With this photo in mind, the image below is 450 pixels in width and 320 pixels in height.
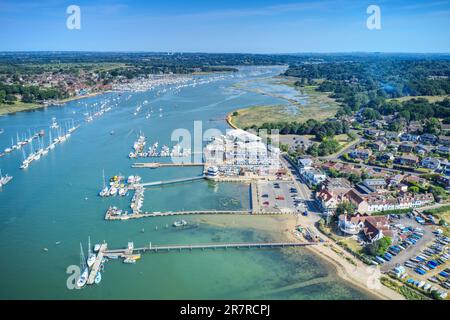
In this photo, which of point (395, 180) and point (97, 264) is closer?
point (97, 264)

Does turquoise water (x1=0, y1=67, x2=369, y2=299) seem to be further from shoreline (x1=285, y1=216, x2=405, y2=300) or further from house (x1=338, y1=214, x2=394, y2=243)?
house (x1=338, y1=214, x2=394, y2=243)

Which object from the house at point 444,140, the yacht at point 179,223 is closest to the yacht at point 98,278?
the yacht at point 179,223

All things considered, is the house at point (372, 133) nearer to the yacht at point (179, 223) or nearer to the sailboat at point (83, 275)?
the yacht at point (179, 223)

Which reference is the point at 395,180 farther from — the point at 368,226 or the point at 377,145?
the point at 377,145

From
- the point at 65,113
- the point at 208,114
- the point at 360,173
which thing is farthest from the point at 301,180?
→ the point at 65,113

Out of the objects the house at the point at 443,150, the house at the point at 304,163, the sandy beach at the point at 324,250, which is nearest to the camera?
the sandy beach at the point at 324,250

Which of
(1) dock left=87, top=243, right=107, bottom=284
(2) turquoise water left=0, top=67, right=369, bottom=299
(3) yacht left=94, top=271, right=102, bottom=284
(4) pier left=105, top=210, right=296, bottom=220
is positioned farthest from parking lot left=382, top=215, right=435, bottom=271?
Result: (1) dock left=87, top=243, right=107, bottom=284

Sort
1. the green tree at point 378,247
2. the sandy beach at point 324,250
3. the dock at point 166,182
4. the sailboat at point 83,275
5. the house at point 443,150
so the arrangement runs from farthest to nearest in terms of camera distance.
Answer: the house at point 443,150, the dock at point 166,182, the green tree at point 378,247, the sailboat at point 83,275, the sandy beach at point 324,250

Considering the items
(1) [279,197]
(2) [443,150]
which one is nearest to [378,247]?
(1) [279,197]
